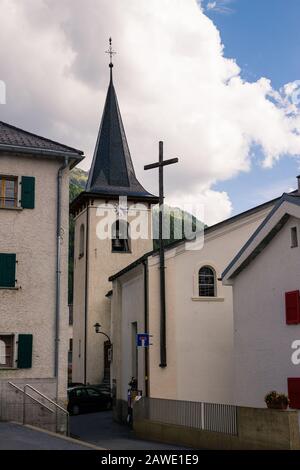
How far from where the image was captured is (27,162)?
2130 centimetres

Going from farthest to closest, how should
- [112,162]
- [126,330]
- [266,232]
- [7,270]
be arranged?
[112,162] < [126,330] < [7,270] < [266,232]

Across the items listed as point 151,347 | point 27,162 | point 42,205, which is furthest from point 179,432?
point 27,162

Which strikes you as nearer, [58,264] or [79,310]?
[58,264]

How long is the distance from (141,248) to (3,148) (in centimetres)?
2315

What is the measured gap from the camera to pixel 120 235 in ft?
140

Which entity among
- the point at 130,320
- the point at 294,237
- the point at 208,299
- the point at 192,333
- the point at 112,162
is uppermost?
the point at 112,162

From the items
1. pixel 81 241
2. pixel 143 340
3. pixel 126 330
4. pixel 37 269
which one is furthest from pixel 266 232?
pixel 81 241

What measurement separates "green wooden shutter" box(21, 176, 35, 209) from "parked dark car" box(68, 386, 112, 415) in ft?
39.9

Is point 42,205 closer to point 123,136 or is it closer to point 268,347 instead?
point 268,347

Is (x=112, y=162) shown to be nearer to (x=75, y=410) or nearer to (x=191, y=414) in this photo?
(x=75, y=410)

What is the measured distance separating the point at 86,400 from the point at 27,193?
13377 millimetres

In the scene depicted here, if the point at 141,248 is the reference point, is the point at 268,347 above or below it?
below

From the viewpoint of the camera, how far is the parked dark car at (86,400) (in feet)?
99.0

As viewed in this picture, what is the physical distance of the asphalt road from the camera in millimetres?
17859
